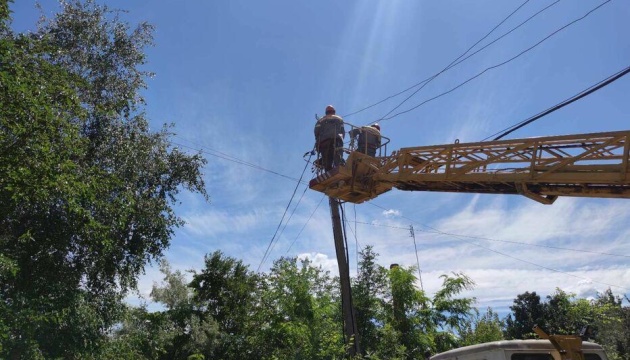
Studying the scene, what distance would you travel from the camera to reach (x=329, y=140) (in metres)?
12.1

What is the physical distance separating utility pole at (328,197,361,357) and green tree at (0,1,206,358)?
6.16m

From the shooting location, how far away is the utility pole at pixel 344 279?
16.6 meters

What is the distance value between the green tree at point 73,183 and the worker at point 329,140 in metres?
6.49

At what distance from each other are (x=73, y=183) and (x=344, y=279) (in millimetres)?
10446

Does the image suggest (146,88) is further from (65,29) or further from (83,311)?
(83,311)

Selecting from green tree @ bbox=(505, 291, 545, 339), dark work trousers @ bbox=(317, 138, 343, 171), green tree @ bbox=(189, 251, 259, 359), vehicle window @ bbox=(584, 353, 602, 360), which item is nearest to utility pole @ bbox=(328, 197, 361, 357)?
dark work trousers @ bbox=(317, 138, 343, 171)

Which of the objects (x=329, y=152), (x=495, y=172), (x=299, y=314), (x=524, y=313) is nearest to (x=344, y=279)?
(x=299, y=314)

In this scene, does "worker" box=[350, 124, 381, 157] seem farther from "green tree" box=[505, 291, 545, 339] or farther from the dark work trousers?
"green tree" box=[505, 291, 545, 339]

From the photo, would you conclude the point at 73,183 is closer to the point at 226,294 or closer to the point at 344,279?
the point at 344,279

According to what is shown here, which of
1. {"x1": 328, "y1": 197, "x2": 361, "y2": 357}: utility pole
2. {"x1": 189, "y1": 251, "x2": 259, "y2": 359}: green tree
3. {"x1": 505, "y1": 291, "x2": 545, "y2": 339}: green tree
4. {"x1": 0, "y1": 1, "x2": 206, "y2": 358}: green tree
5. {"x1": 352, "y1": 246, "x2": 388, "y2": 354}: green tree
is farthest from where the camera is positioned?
{"x1": 505, "y1": 291, "x2": 545, "y2": 339}: green tree

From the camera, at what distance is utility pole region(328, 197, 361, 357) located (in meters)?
16.6

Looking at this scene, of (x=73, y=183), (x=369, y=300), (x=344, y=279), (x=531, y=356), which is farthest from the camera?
(x=369, y=300)

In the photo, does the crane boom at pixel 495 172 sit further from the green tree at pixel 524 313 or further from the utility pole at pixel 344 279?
the green tree at pixel 524 313

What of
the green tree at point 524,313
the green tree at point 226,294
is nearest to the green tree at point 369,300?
the green tree at point 226,294
